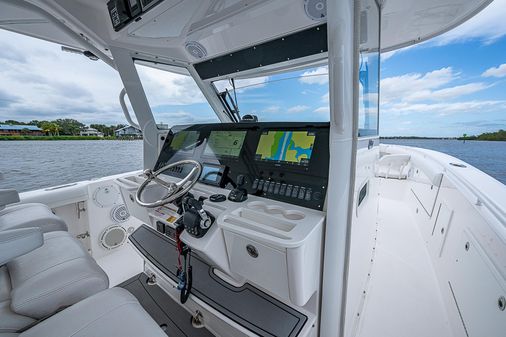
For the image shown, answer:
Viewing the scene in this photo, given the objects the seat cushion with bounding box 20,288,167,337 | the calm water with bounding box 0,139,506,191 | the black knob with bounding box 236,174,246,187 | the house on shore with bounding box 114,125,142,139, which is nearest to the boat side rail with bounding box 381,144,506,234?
the calm water with bounding box 0,139,506,191

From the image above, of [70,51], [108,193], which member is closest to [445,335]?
[108,193]

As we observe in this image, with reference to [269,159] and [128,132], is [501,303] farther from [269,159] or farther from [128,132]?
[128,132]

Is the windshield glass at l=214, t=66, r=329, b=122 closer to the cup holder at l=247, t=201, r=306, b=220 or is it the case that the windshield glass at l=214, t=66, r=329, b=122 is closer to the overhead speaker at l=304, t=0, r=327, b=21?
the overhead speaker at l=304, t=0, r=327, b=21

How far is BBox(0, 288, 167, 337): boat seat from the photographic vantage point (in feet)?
2.43

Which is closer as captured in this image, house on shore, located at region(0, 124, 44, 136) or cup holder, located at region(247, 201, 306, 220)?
cup holder, located at region(247, 201, 306, 220)

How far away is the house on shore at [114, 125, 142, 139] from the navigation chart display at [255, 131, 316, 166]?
1.41 meters

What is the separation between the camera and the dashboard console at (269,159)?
1049mm

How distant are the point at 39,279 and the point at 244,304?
103cm

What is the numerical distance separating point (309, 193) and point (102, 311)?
0.99m

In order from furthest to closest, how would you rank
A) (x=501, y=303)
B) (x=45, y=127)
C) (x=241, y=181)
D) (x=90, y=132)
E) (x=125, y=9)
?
(x=90, y=132) → (x=45, y=127) → (x=125, y=9) → (x=241, y=181) → (x=501, y=303)

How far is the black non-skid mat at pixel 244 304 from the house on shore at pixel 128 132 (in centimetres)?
126

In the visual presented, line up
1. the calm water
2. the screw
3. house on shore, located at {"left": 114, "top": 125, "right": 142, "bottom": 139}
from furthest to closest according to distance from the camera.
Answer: house on shore, located at {"left": 114, "top": 125, "right": 142, "bottom": 139} < the calm water < the screw

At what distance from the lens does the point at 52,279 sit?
1.05m

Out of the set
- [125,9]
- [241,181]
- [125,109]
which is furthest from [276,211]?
[125,109]
